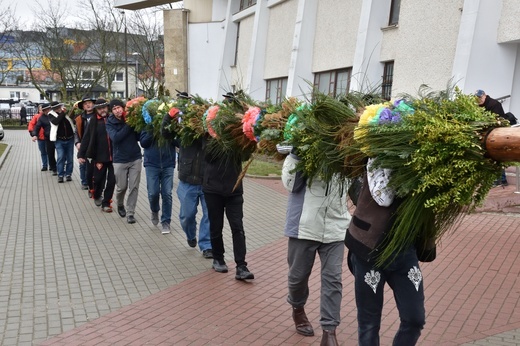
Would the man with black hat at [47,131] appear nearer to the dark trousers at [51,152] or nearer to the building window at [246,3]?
the dark trousers at [51,152]

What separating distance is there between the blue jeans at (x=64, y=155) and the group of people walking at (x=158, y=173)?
0.02 meters

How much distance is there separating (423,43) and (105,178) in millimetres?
8309

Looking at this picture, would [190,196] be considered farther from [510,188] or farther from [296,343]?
[510,188]

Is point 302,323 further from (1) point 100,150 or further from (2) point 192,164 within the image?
(1) point 100,150

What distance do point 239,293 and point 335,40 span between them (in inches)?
568

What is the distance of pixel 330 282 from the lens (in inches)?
167

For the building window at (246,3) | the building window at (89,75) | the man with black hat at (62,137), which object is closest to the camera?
the man with black hat at (62,137)

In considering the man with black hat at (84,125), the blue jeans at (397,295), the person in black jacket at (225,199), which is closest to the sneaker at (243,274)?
the person in black jacket at (225,199)

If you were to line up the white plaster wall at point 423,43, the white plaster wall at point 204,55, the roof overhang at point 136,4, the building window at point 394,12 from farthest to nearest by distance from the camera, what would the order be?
the roof overhang at point 136,4 → the white plaster wall at point 204,55 → the building window at point 394,12 → the white plaster wall at point 423,43

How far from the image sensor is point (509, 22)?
11797 millimetres

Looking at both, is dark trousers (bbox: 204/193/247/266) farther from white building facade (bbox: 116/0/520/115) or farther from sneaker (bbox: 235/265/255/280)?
white building facade (bbox: 116/0/520/115)

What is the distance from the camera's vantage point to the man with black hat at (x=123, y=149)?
28.1ft

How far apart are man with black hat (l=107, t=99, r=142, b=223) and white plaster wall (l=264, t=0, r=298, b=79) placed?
14.1 m

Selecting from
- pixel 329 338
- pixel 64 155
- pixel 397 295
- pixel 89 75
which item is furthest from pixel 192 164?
pixel 89 75
